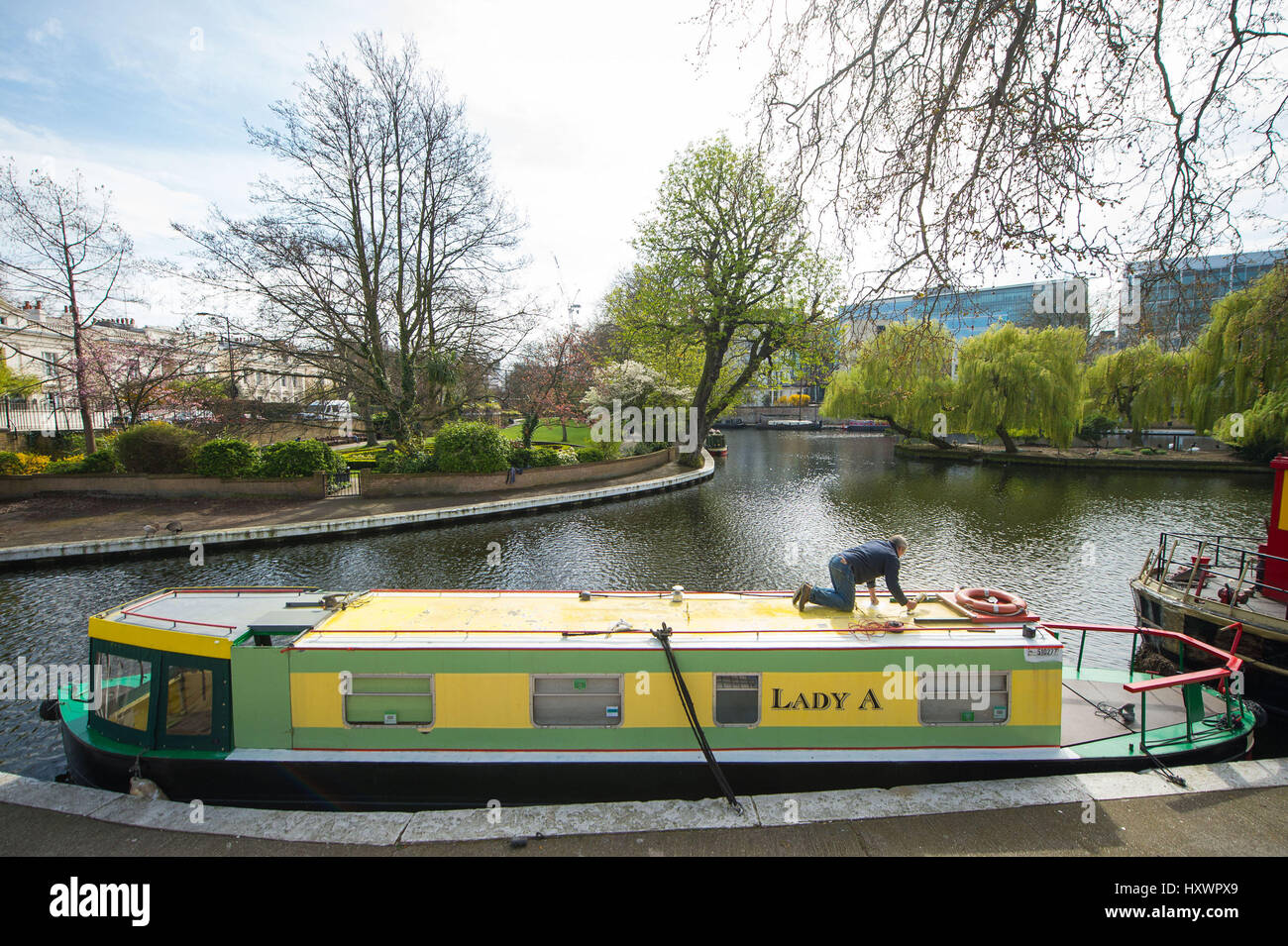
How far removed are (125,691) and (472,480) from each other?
17.7 meters

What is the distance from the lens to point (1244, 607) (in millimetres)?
8820

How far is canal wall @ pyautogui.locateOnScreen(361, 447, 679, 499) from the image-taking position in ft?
76.1

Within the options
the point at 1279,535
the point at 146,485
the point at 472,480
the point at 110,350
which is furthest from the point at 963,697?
the point at 110,350

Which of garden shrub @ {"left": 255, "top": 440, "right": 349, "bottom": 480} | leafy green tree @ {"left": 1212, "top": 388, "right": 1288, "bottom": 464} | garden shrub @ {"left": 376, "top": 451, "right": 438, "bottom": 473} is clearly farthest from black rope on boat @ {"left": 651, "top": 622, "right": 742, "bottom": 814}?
leafy green tree @ {"left": 1212, "top": 388, "right": 1288, "bottom": 464}

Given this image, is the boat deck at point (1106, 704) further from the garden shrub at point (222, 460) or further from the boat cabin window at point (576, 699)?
the garden shrub at point (222, 460)

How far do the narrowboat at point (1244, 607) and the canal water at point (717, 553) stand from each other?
1.34 metres

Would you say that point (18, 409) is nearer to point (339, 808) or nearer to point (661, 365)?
point (661, 365)

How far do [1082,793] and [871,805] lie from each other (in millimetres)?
2006

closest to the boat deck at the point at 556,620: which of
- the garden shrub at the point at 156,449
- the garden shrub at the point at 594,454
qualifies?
the garden shrub at the point at 156,449

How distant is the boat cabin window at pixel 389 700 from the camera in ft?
20.3

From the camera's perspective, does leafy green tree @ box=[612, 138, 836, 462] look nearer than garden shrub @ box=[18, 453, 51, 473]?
Result: No

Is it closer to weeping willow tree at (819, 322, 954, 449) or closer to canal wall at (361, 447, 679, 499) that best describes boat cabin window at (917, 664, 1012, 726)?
canal wall at (361, 447, 679, 499)

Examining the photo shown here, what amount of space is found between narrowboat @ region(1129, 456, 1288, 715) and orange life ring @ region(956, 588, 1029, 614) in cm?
421
